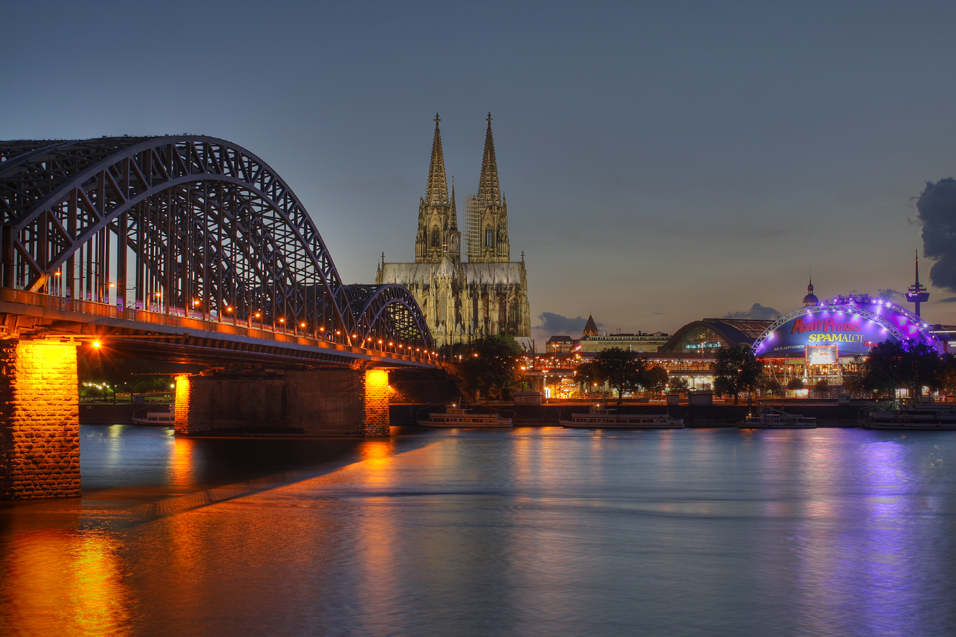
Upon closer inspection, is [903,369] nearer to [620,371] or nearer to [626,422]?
[620,371]

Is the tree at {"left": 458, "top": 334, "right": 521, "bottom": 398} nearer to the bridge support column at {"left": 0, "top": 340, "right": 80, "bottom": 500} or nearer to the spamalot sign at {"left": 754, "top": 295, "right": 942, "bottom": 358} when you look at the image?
the spamalot sign at {"left": 754, "top": 295, "right": 942, "bottom": 358}

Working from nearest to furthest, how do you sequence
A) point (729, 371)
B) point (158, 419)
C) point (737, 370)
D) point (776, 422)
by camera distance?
Answer: 1. point (776, 422)
2. point (158, 419)
3. point (729, 371)
4. point (737, 370)

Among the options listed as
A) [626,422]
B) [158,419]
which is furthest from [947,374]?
[158,419]

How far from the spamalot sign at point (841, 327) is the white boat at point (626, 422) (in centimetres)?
7024

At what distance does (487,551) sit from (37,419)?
18916 millimetres

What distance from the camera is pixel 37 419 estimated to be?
3969 cm

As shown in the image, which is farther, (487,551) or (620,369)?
(620,369)

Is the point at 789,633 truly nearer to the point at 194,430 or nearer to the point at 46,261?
the point at 46,261

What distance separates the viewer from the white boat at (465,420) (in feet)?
397

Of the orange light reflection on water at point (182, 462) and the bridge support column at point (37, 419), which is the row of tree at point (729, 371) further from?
the bridge support column at point (37, 419)

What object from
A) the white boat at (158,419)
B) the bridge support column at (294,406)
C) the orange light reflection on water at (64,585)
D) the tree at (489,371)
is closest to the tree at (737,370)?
the tree at (489,371)

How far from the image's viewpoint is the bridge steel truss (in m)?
41.8

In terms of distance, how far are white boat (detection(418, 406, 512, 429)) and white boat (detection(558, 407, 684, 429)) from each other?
26.7ft

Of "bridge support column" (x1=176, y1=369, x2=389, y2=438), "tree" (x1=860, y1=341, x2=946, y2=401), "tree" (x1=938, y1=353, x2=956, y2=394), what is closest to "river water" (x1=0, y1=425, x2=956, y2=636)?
"bridge support column" (x1=176, y1=369, x2=389, y2=438)
